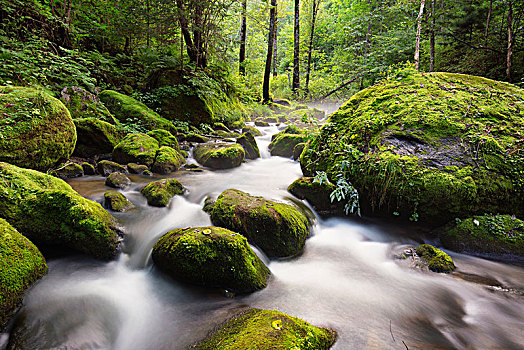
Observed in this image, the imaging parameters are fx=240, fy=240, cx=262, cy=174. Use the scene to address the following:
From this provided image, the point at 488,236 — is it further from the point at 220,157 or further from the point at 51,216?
the point at 220,157

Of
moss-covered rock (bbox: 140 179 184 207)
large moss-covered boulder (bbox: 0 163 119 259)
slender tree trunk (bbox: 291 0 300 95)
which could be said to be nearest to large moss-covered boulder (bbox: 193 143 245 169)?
moss-covered rock (bbox: 140 179 184 207)

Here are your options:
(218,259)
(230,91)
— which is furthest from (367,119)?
(230,91)

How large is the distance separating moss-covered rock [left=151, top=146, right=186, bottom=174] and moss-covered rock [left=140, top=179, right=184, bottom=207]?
153cm

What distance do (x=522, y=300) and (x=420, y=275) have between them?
1.03m

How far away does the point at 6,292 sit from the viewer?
206 cm

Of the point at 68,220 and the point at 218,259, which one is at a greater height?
the point at 68,220

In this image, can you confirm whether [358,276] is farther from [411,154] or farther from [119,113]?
[119,113]

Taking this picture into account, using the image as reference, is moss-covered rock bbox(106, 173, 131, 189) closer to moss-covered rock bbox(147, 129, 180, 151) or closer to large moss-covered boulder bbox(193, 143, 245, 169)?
moss-covered rock bbox(147, 129, 180, 151)

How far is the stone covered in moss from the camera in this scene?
19.8 ft

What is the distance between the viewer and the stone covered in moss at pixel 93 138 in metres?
6.05

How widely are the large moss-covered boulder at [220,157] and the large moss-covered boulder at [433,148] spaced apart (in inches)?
119

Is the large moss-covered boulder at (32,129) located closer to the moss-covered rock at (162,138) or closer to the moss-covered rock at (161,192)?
the moss-covered rock at (161,192)

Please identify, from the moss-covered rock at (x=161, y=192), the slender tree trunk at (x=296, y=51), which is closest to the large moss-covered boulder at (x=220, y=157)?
the moss-covered rock at (x=161, y=192)

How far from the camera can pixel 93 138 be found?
622 cm
